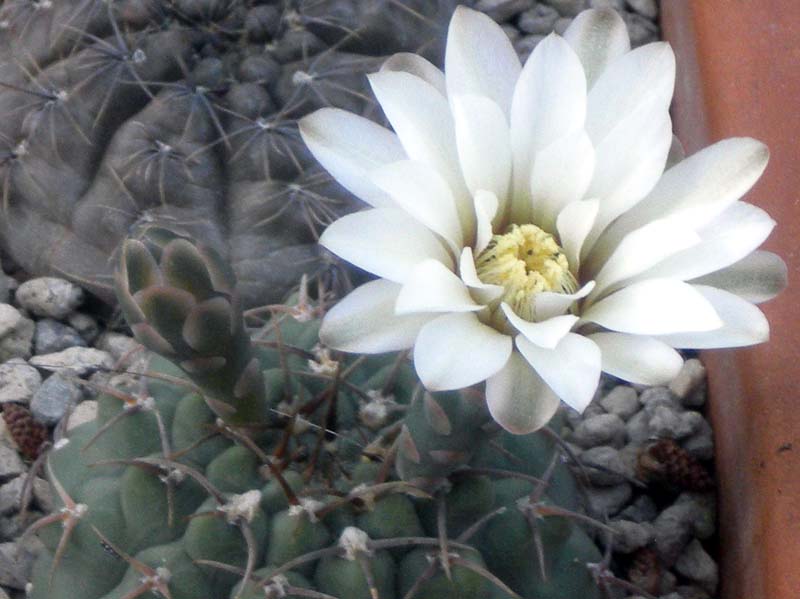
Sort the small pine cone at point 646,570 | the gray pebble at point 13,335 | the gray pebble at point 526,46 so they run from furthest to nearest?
the gray pebble at point 526,46, the gray pebble at point 13,335, the small pine cone at point 646,570

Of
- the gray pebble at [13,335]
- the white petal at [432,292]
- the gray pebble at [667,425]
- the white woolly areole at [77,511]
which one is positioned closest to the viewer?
the white petal at [432,292]

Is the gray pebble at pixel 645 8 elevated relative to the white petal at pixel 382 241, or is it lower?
lower

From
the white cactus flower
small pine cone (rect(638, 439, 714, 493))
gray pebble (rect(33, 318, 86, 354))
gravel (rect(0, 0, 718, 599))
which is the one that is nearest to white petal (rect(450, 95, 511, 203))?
the white cactus flower

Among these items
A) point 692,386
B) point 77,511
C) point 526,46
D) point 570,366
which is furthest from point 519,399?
point 526,46

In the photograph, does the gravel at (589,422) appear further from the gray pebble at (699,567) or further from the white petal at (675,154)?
the white petal at (675,154)

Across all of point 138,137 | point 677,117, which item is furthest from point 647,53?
point 677,117

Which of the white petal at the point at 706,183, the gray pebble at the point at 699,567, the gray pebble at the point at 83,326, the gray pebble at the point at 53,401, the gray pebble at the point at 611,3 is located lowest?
the gray pebble at the point at 699,567

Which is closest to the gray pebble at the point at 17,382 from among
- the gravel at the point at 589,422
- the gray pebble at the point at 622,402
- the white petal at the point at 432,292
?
the gravel at the point at 589,422
